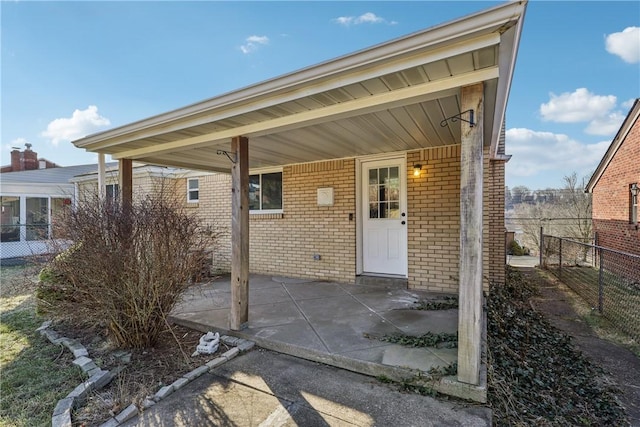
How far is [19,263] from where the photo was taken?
988 centimetres

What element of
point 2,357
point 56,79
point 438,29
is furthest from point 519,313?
point 56,79

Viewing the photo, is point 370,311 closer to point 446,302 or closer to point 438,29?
point 446,302

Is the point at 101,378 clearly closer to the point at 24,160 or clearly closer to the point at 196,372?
the point at 196,372

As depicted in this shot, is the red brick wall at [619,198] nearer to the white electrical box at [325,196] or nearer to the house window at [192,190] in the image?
the white electrical box at [325,196]

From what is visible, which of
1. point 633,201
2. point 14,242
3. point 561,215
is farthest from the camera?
point 561,215

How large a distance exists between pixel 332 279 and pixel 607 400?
163 inches

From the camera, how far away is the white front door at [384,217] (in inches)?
220

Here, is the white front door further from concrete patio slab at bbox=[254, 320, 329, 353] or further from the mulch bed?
the mulch bed

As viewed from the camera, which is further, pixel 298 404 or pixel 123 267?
pixel 123 267

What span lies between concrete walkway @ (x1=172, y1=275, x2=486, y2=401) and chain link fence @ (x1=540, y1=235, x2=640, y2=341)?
2.96 m

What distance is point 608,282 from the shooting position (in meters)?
6.08

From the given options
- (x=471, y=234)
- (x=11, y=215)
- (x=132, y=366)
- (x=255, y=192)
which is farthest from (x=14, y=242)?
(x=471, y=234)

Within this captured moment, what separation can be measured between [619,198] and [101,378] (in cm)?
1345

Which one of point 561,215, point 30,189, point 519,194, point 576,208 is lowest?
point 561,215
